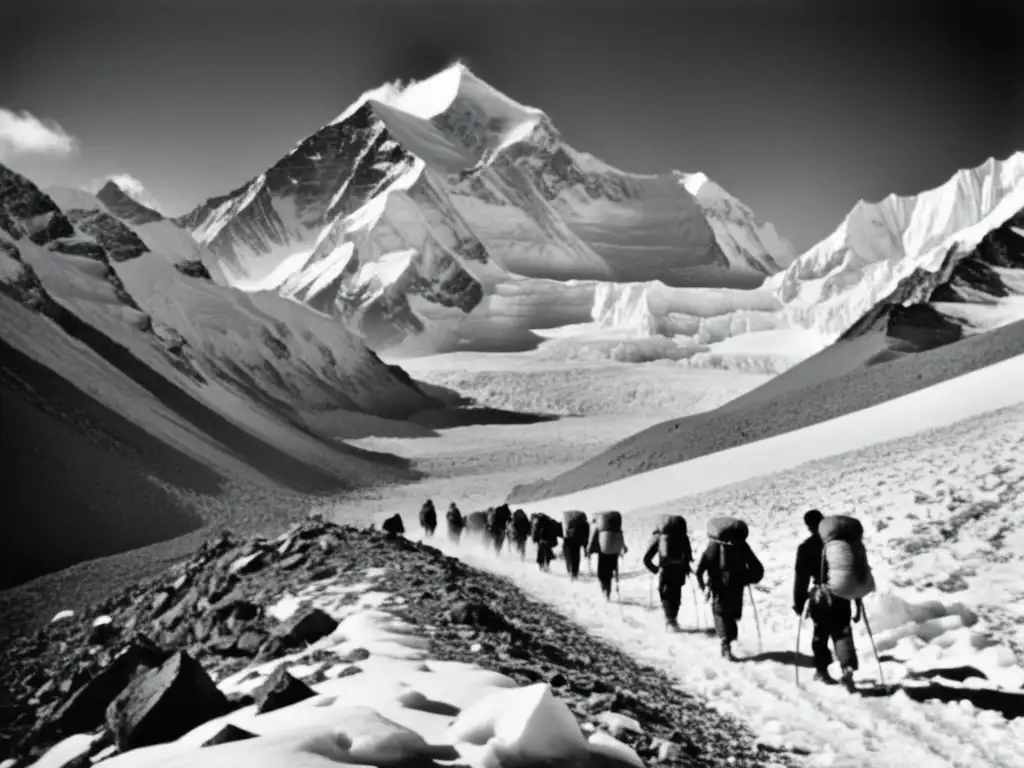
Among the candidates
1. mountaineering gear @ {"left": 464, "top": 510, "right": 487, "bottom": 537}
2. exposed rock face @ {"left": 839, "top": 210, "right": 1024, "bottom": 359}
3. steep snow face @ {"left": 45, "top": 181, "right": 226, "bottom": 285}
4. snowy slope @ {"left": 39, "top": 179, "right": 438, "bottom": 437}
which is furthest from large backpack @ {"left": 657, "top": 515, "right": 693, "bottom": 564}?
steep snow face @ {"left": 45, "top": 181, "right": 226, "bottom": 285}

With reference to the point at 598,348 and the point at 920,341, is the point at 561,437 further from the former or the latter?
the point at 598,348

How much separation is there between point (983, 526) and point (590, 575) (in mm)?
7879

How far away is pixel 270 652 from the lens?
8383 mm

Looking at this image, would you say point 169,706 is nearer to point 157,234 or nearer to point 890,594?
point 890,594

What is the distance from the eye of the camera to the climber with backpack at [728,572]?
32.9 ft

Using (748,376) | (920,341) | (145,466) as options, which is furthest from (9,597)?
(748,376)

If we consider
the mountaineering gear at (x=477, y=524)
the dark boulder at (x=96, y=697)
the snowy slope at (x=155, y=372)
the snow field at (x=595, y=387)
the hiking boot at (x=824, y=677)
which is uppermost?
the snow field at (x=595, y=387)

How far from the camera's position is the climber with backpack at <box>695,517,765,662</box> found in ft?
32.9

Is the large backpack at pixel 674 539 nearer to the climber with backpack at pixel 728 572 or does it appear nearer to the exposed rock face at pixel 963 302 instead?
the climber with backpack at pixel 728 572

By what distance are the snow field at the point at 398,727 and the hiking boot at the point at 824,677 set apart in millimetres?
3658

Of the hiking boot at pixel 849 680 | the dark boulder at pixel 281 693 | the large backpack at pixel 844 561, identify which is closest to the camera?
the dark boulder at pixel 281 693

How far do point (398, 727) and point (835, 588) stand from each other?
526cm

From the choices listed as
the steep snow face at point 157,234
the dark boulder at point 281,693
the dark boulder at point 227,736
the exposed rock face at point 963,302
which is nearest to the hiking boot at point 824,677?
the dark boulder at point 281,693

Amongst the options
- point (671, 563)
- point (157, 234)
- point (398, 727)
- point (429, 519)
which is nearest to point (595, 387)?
point (157, 234)
